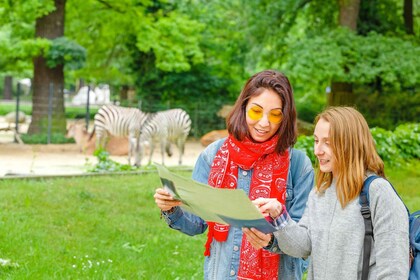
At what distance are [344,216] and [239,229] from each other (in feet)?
1.63

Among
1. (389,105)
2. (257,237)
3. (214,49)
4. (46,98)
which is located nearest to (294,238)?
(257,237)

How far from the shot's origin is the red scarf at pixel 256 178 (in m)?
3.19

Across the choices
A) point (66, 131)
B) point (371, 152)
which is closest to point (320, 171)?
point (371, 152)

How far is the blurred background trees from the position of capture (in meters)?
20.7

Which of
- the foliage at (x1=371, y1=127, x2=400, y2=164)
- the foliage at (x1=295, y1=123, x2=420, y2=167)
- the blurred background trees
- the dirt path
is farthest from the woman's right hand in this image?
the blurred background trees

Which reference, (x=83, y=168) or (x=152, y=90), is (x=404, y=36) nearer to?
(x=152, y=90)

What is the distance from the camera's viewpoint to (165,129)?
58.9ft

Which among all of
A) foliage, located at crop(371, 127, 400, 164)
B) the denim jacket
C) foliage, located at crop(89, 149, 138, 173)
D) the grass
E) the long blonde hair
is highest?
the long blonde hair

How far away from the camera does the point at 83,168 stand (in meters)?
15.0

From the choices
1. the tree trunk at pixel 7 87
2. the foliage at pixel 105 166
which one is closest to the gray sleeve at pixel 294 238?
the foliage at pixel 105 166

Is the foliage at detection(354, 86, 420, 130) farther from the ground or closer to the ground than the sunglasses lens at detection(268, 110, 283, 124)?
closer to the ground

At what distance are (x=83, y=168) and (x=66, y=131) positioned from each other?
795cm

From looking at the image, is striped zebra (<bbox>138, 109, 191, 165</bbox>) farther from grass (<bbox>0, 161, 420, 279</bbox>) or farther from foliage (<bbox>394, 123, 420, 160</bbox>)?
grass (<bbox>0, 161, 420, 279</bbox>)

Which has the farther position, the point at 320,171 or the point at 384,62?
the point at 384,62
